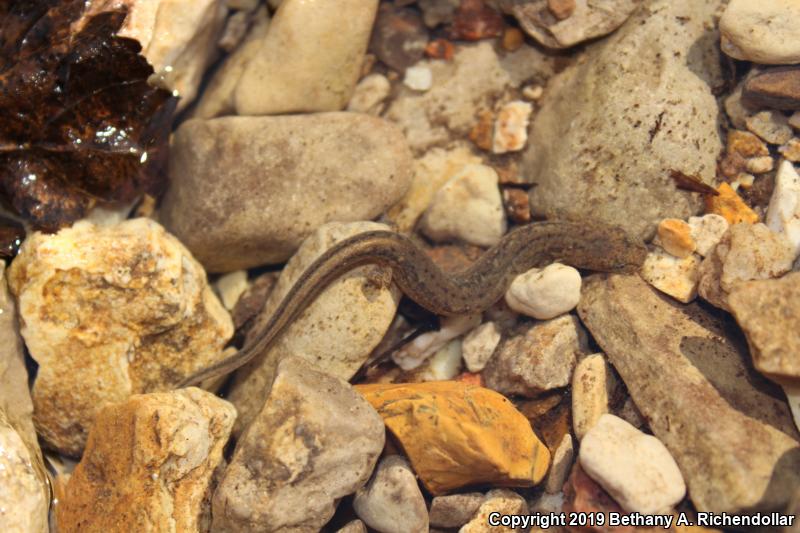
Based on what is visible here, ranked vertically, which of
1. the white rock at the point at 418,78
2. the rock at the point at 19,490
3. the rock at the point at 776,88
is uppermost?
the white rock at the point at 418,78

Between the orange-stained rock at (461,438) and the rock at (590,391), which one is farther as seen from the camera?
the rock at (590,391)

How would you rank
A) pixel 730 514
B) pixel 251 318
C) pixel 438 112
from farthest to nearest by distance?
1. pixel 438 112
2. pixel 251 318
3. pixel 730 514

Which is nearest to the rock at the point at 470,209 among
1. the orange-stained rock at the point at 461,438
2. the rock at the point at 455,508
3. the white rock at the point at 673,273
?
the white rock at the point at 673,273

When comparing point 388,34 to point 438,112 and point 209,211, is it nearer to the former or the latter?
point 438,112

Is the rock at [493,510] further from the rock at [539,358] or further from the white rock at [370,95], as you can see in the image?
the white rock at [370,95]

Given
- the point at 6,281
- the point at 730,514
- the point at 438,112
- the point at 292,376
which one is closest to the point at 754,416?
the point at 730,514

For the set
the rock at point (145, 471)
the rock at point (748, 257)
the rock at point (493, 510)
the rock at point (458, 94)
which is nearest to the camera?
the rock at point (145, 471)

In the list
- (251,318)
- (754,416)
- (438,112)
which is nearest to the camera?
(754,416)
